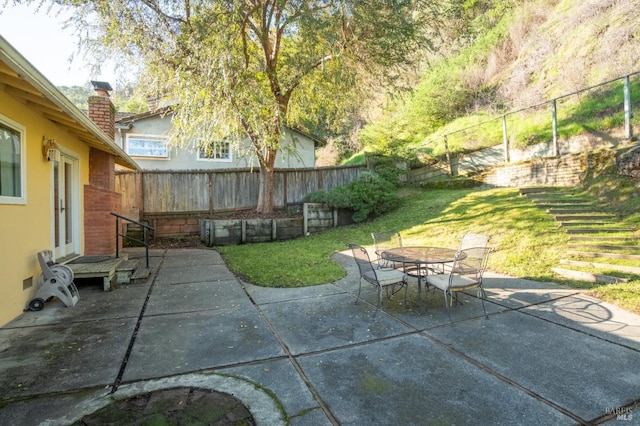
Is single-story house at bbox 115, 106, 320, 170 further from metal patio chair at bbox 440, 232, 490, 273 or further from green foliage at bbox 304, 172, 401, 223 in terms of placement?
metal patio chair at bbox 440, 232, 490, 273

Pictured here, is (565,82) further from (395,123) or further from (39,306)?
(39,306)

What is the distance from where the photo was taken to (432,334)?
3.78 metres

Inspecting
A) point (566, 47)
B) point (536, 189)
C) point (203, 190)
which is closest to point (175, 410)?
point (203, 190)

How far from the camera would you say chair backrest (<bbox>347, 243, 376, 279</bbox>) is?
471 cm

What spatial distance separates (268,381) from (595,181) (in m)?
9.92

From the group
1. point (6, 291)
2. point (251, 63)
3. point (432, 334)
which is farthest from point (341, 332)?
point (251, 63)

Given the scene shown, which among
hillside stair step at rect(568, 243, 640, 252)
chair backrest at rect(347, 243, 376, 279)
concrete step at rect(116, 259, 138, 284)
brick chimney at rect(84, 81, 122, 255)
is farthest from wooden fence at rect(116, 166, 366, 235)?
hillside stair step at rect(568, 243, 640, 252)

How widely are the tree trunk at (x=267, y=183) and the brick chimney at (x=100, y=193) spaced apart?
4.36 meters

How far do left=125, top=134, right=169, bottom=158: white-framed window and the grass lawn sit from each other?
7882mm

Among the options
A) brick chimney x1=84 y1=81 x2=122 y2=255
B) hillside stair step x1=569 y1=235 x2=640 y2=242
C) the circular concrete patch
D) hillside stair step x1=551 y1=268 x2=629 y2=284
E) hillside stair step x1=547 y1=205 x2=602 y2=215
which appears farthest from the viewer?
hillside stair step x1=547 y1=205 x2=602 y2=215

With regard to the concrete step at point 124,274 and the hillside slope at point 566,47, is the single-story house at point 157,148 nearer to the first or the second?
the concrete step at point 124,274

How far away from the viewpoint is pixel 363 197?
→ 37.4 feet

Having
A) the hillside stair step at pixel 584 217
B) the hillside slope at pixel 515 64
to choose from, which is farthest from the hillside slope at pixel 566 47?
Answer: the hillside stair step at pixel 584 217

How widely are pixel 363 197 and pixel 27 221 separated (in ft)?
28.6
